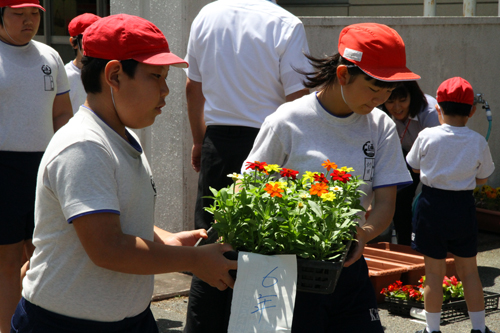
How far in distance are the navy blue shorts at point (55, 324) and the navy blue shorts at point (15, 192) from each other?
170 centimetres

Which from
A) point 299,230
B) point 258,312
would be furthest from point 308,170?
point 258,312

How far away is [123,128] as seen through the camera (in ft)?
6.85

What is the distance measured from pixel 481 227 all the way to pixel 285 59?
5.20 m

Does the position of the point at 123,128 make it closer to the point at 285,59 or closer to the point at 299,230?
the point at 299,230

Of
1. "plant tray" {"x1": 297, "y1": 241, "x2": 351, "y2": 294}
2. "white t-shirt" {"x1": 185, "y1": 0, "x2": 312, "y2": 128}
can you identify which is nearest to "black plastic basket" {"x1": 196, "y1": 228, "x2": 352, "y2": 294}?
"plant tray" {"x1": 297, "y1": 241, "x2": 351, "y2": 294}

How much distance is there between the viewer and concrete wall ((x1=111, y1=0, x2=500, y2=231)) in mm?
5609

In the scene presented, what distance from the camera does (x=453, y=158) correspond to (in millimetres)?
4551

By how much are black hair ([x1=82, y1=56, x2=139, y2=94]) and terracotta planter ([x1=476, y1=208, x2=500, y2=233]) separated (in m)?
6.66

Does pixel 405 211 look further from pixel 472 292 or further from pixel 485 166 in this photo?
pixel 472 292

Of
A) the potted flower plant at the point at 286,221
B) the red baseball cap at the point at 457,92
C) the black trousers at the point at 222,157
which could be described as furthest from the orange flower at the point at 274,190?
the red baseball cap at the point at 457,92

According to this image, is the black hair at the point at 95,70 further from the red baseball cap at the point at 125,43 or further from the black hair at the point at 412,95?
the black hair at the point at 412,95

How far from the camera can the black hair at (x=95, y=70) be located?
1943mm

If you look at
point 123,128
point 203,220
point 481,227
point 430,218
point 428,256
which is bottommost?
point 481,227

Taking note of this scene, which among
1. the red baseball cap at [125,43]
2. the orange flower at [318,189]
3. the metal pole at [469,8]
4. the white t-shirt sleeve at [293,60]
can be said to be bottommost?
the orange flower at [318,189]
